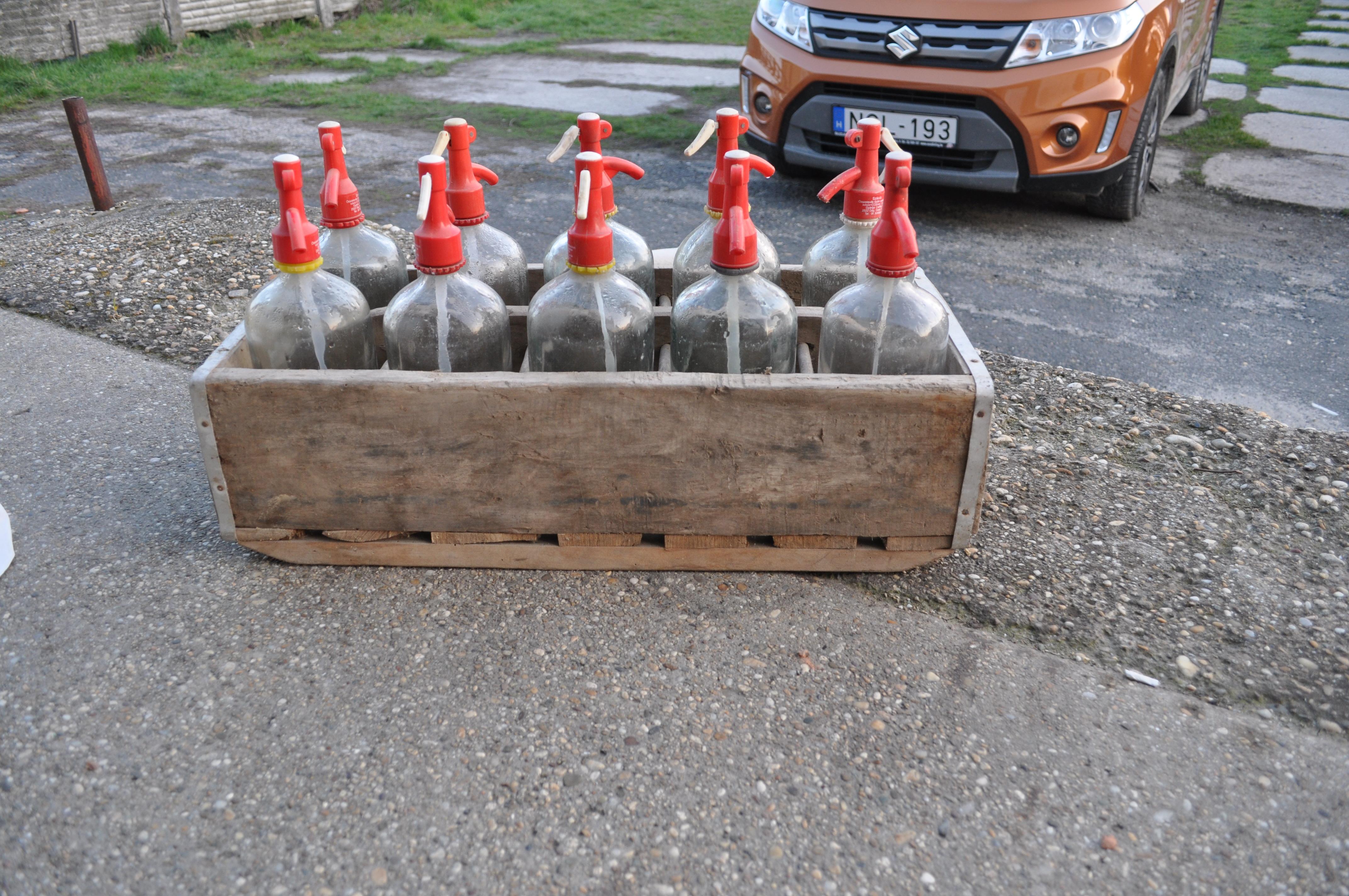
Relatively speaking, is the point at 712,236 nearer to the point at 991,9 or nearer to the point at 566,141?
the point at 566,141

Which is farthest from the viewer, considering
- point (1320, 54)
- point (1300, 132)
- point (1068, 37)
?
point (1320, 54)

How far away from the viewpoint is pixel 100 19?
8.81 meters

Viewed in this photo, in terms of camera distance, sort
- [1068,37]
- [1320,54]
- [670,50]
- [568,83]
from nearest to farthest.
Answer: [1068,37]
[568,83]
[1320,54]
[670,50]

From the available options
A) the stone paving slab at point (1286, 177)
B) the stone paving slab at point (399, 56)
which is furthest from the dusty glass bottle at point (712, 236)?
the stone paving slab at point (399, 56)

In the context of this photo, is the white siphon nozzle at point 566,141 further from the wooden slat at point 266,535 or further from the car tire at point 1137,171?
the car tire at point 1137,171

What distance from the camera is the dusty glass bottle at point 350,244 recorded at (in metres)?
2.07

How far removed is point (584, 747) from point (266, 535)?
32.6 inches

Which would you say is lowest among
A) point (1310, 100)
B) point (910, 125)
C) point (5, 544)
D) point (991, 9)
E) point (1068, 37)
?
point (5, 544)

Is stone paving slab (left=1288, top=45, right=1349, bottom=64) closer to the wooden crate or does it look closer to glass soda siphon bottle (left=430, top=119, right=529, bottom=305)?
the wooden crate

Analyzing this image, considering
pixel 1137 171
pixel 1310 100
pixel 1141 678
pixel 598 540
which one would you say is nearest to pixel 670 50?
pixel 1310 100

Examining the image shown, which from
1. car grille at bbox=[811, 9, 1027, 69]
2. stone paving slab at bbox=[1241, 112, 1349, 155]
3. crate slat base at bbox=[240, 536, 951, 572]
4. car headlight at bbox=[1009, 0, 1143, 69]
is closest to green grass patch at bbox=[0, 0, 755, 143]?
car grille at bbox=[811, 9, 1027, 69]

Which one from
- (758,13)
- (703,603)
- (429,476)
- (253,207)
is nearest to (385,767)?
(429,476)

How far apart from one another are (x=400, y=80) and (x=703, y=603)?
289 inches

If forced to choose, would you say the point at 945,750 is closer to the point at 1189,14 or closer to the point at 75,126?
the point at 75,126
